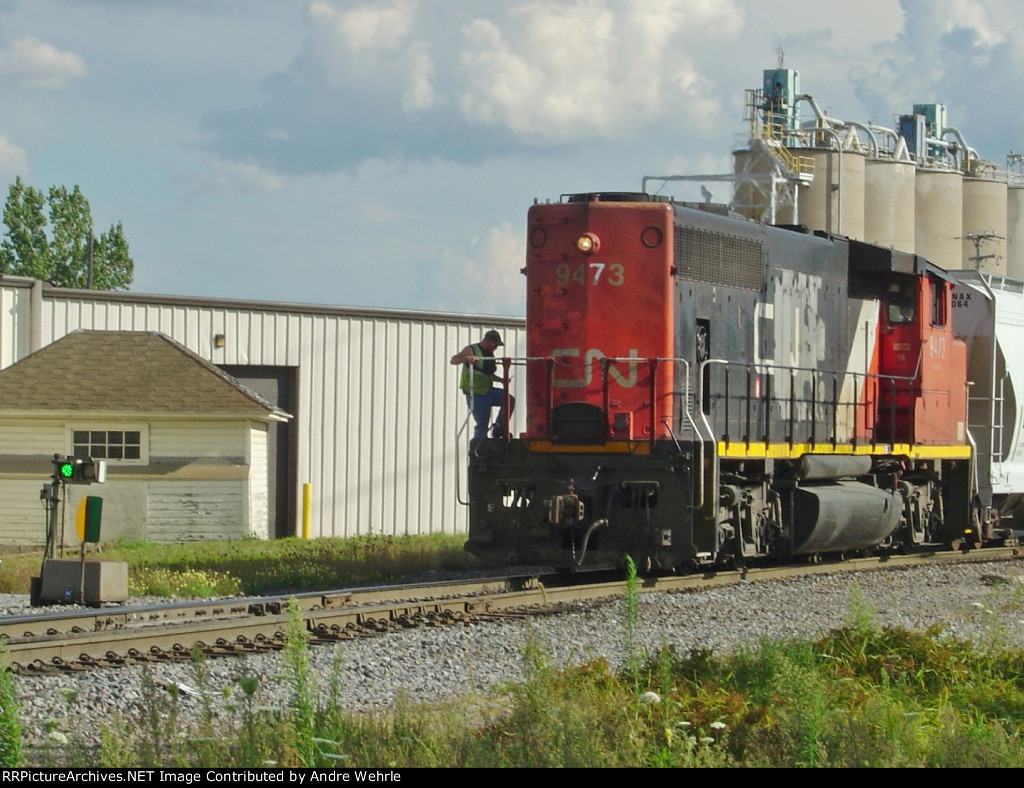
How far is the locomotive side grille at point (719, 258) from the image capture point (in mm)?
12000

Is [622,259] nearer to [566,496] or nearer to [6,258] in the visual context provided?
[566,496]

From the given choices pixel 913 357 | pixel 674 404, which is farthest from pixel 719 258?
pixel 913 357

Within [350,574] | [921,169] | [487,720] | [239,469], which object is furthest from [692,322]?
[921,169]

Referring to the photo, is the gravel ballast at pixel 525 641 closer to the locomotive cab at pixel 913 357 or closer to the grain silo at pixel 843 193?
the locomotive cab at pixel 913 357

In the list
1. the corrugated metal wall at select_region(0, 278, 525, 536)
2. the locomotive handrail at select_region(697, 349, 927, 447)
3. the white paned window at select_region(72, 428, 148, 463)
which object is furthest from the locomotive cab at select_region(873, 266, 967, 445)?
the white paned window at select_region(72, 428, 148, 463)

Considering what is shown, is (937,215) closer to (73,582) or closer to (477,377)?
(477,377)

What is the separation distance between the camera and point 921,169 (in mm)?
65375

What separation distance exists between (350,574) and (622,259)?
13.3ft

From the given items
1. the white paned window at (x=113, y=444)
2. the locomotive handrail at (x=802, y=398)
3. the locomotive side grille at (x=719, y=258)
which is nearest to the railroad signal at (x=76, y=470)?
the locomotive handrail at (x=802, y=398)

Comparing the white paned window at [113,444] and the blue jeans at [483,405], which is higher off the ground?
the blue jeans at [483,405]

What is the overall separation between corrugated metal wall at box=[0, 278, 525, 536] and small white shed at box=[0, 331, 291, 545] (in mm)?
1140

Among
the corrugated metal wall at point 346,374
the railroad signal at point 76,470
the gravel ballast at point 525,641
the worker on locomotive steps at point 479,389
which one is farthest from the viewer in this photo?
the corrugated metal wall at point 346,374

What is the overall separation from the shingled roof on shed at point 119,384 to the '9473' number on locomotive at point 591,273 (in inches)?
312

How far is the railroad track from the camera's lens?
7516mm
